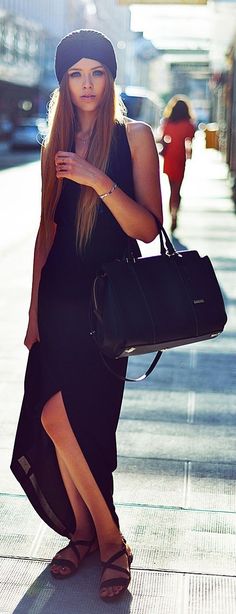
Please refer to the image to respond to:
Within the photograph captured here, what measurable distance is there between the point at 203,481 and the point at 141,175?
1.61 m

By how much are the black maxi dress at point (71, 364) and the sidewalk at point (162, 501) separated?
0.23 metres

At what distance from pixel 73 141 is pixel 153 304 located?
0.53 metres

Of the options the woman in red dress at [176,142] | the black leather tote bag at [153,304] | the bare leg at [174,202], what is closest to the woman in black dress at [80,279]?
the black leather tote bag at [153,304]

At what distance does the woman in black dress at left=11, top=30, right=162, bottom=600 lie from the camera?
9.43 ft

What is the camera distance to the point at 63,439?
3.07 metres

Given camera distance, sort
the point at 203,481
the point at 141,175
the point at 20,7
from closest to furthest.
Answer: the point at 141,175 < the point at 203,481 < the point at 20,7

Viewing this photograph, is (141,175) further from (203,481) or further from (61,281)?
(203,481)

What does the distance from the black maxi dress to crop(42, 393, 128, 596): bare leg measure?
0.07ft

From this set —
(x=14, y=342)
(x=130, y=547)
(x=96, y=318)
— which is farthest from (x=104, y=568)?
(x=14, y=342)

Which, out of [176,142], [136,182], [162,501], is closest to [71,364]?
[136,182]

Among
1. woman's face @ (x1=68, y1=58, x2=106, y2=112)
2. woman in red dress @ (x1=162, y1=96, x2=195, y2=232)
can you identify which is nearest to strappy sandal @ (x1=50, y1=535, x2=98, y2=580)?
woman's face @ (x1=68, y1=58, x2=106, y2=112)

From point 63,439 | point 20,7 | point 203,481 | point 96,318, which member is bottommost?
point 20,7

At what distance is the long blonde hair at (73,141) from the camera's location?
9.46 feet

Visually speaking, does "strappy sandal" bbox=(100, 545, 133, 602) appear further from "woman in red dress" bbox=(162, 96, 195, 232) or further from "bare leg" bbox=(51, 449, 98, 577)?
"woman in red dress" bbox=(162, 96, 195, 232)
